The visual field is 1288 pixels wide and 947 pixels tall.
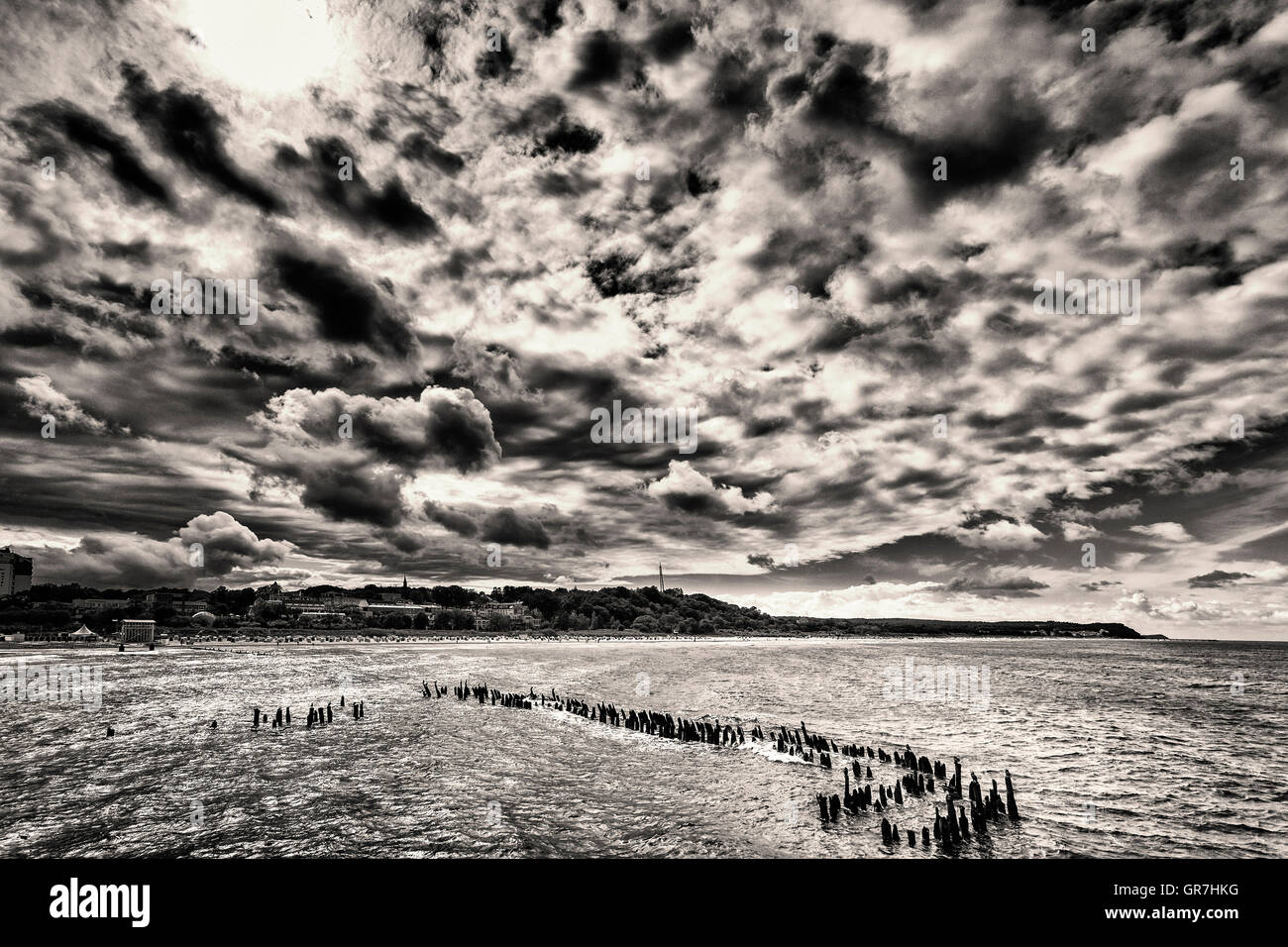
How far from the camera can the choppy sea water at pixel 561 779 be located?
58.0 feet

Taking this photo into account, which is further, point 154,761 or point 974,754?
point 974,754

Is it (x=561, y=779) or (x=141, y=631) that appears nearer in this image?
(x=561, y=779)

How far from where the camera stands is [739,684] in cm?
6881

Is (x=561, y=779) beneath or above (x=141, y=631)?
above

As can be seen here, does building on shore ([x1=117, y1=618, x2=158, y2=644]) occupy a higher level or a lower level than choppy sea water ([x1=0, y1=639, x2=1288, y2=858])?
lower

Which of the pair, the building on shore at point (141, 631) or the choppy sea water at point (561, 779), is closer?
the choppy sea water at point (561, 779)

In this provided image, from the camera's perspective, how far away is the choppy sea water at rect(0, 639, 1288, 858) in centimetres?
1767

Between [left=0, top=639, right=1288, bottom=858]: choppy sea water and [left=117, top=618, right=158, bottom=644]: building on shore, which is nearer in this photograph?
[left=0, top=639, right=1288, bottom=858]: choppy sea water

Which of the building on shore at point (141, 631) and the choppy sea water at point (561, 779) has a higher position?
the choppy sea water at point (561, 779)

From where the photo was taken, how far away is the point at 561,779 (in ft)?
81.1
